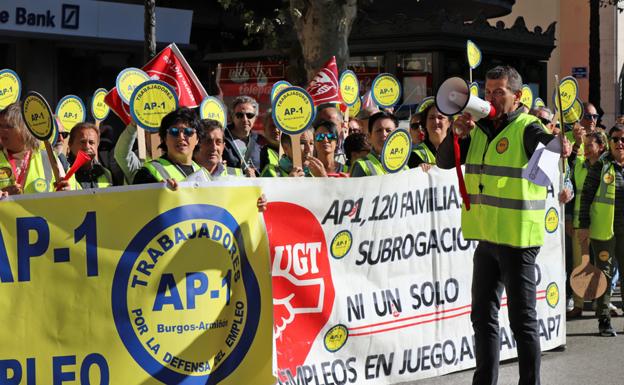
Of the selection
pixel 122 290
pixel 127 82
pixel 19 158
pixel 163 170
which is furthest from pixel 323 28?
pixel 122 290

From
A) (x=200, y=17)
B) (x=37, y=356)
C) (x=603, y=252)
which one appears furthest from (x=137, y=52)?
(x=37, y=356)

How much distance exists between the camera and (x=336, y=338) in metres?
6.41

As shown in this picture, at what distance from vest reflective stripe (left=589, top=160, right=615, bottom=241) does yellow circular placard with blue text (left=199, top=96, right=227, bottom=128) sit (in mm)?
3828

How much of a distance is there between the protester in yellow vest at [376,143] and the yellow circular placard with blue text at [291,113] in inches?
29.1

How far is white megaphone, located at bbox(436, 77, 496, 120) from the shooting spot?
5891 millimetres

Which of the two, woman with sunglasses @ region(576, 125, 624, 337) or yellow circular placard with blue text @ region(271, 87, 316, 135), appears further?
woman with sunglasses @ region(576, 125, 624, 337)

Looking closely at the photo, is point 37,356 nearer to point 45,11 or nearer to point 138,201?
point 138,201

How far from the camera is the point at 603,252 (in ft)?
31.1

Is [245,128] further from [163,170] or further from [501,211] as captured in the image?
[501,211]

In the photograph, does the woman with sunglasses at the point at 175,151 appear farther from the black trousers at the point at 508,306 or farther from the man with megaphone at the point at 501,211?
the black trousers at the point at 508,306

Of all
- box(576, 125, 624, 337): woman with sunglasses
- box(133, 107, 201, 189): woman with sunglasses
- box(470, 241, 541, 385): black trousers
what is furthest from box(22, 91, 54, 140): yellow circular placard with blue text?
box(576, 125, 624, 337): woman with sunglasses

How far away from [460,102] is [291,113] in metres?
1.29

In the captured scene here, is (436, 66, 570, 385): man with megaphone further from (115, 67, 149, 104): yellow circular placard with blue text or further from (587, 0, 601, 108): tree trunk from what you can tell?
(587, 0, 601, 108): tree trunk

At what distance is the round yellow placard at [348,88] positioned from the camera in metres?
10.7
